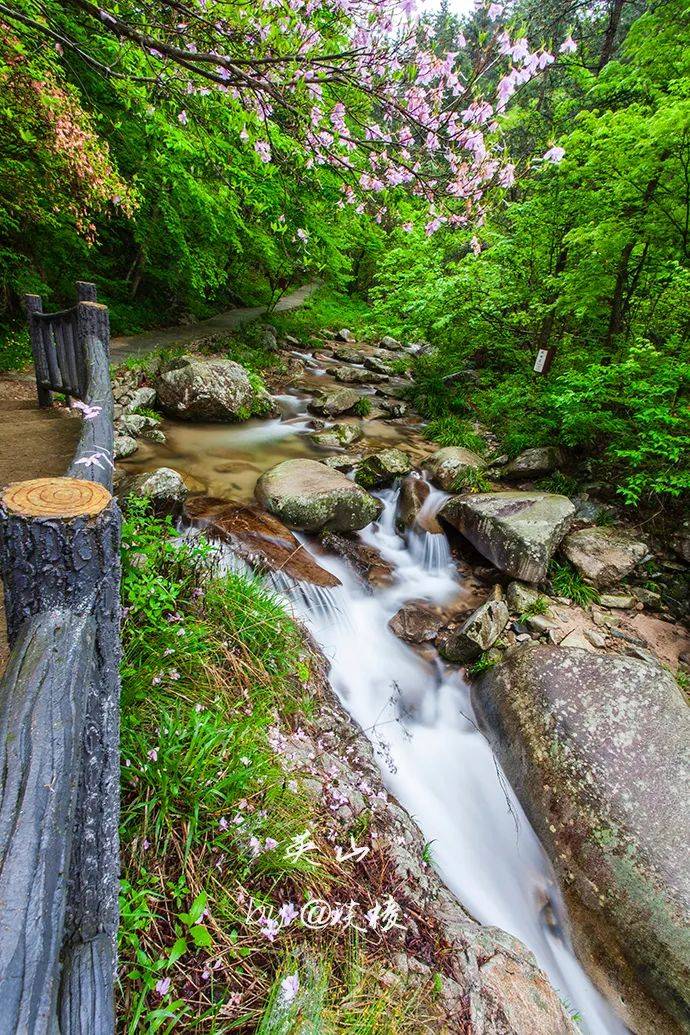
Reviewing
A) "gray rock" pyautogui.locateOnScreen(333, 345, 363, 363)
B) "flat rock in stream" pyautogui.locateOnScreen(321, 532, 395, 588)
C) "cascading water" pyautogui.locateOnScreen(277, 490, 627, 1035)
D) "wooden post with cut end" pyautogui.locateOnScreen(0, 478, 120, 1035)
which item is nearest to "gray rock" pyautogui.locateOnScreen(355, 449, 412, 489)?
"flat rock in stream" pyautogui.locateOnScreen(321, 532, 395, 588)

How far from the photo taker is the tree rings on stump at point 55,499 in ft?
3.34

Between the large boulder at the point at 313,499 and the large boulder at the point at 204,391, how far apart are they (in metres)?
2.64

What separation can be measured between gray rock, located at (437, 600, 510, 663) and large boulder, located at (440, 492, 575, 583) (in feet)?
2.51

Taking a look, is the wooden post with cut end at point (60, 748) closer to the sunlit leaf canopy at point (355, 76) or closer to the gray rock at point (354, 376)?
the sunlit leaf canopy at point (355, 76)

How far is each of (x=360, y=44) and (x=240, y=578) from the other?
12.1ft

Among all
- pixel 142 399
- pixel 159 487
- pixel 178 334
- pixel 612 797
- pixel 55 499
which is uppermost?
pixel 178 334

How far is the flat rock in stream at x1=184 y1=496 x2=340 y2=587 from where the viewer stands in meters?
5.27

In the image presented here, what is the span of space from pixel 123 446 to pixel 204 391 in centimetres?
235

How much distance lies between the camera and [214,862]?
220 centimetres

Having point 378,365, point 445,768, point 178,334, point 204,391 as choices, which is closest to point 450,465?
point 204,391

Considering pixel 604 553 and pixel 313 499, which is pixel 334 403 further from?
pixel 604 553

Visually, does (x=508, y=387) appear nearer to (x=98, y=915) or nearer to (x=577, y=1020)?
(x=577, y=1020)

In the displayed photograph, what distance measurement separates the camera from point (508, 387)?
970cm

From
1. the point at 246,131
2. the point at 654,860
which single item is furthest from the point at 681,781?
the point at 246,131
